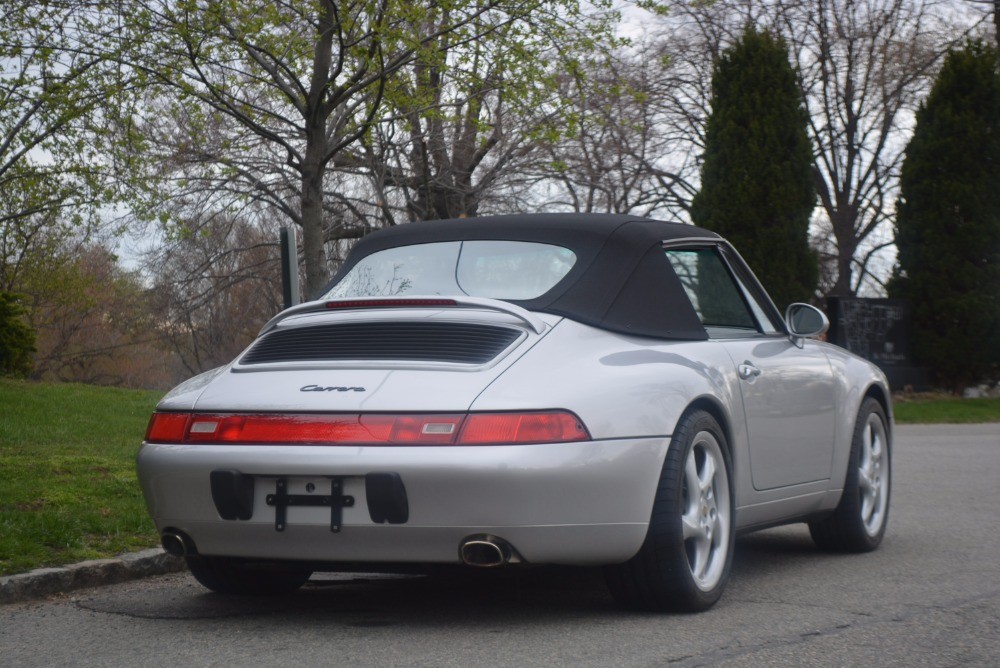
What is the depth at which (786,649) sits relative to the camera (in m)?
4.06

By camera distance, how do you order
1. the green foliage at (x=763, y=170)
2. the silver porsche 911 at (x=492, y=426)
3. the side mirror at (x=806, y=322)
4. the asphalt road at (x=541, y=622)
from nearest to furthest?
the asphalt road at (x=541, y=622) → the silver porsche 911 at (x=492, y=426) → the side mirror at (x=806, y=322) → the green foliage at (x=763, y=170)

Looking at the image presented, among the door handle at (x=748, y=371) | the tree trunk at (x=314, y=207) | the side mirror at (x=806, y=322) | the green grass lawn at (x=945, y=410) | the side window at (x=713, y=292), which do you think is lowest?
the green grass lawn at (x=945, y=410)

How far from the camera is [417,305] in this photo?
4.77m

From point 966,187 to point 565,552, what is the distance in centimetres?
2112

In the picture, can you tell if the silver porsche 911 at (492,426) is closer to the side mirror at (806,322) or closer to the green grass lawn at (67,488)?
the side mirror at (806,322)

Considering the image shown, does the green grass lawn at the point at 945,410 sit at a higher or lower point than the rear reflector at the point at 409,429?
lower

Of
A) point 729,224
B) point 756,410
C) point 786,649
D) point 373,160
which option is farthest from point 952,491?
point 373,160

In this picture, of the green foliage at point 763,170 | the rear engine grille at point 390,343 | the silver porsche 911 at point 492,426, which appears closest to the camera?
the silver porsche 911 at point 492,426

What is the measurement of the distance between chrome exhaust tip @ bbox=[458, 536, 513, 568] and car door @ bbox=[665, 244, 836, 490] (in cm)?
150

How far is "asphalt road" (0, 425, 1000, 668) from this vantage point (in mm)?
4012

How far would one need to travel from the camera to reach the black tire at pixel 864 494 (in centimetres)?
633

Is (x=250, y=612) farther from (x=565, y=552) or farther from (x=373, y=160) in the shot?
(x=373, y=160)

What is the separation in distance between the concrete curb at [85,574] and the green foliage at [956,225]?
19580 millimetres

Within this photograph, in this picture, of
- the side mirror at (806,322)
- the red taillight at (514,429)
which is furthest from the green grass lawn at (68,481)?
the side mirror at (806,322)
